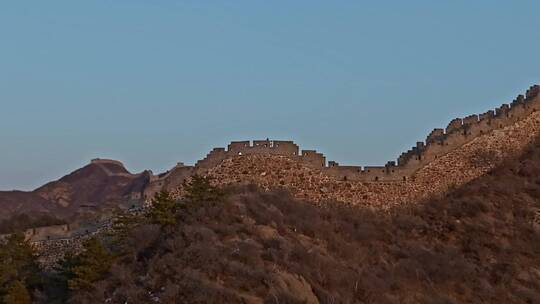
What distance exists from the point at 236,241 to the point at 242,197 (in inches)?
107

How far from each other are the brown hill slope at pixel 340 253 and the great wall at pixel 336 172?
0.53m

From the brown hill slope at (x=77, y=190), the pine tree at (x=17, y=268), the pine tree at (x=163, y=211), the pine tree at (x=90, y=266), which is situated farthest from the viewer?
the brown hill slope at (x=77, y=190)

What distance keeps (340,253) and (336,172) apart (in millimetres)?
3873

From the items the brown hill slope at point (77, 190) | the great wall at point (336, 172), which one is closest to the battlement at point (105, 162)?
the brown hill slope at point (77, 190)

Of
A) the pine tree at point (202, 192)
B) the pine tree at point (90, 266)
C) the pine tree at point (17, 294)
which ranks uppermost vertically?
the pine tree at point (202, 192)

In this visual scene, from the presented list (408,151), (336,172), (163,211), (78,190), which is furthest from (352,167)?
(78,190)

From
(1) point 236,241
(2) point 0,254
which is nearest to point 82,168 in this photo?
(2) point 0,254

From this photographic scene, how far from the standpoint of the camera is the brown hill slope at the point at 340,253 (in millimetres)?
19266

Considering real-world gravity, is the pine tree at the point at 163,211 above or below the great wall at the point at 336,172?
below

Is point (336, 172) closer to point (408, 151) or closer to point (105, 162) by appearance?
point (408, 151)

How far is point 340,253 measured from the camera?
72.8ft

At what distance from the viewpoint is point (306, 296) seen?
19047 millimetres

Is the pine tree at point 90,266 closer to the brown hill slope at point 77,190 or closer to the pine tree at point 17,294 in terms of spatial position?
the pine tree at point 17,294

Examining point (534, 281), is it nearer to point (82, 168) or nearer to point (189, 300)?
point (189, 300)
